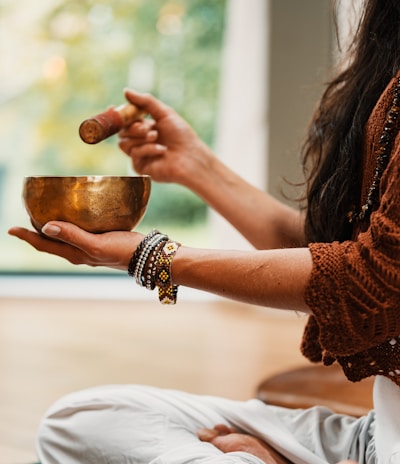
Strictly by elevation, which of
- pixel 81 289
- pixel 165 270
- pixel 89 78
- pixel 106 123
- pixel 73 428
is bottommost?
pixel 81 289

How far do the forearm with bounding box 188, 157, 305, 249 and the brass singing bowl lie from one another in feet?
1.49

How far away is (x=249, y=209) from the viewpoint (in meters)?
1.78

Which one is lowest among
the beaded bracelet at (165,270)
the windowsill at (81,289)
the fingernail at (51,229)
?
the windowsill at (81,289)

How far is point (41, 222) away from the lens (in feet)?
4.47

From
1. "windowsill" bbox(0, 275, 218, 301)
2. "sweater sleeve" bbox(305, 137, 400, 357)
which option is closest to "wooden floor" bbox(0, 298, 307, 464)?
"windowsill" bbox(0, 275, 218, 301)

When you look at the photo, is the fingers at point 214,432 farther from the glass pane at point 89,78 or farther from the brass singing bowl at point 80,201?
the glass pane at point 89,78

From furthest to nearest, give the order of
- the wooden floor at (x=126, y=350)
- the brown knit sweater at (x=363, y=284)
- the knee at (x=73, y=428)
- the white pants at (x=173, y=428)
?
the wooden floor at (x=126, y=350) < the knee at (x=73, y=428) < the white pants at (x=173, y=428) < the brown knit sweater at (x=363, y=284)

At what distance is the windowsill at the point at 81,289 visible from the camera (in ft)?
15.3

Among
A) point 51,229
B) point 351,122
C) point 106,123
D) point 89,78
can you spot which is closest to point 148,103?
point 106,123

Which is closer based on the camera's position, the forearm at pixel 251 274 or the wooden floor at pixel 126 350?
the forearm at pixel 251 274

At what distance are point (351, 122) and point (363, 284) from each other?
1.48 feet

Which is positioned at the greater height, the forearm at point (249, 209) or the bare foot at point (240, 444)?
the forearm at point (249, 209)

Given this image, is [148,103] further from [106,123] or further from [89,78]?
[89,78]

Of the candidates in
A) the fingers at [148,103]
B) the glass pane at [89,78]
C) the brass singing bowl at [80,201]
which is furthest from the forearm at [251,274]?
the glass pane at [89,78]
